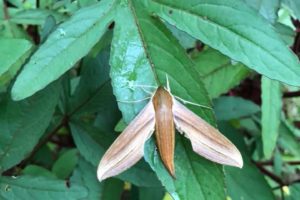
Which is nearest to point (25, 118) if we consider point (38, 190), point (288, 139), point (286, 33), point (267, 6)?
point (38, 190)

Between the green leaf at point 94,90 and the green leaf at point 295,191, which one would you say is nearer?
the green leaf at point 94,90

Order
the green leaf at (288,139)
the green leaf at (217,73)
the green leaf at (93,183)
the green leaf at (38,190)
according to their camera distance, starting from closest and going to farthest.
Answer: the green leaf at (38,190) → the green leaf at (93,183) → the green leaf at (217,73) → the green leaf at (288,139)

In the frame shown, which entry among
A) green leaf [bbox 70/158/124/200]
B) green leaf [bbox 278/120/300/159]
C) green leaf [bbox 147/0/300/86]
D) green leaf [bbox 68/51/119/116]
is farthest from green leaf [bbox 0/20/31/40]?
green leaf [bbox 278/120/300/159]

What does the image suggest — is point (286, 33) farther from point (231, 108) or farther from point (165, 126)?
point (165, 126)

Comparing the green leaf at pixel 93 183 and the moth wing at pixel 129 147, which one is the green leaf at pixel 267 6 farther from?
the green leaf at pixel 93 183

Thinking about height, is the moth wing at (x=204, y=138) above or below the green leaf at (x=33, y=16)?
below

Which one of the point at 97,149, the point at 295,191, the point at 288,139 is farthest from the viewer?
the point at 288,139

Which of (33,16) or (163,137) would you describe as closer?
(163,137)

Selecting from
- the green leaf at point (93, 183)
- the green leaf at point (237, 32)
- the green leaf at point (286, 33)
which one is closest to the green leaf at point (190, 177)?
the green leaf at point (237, 32)
